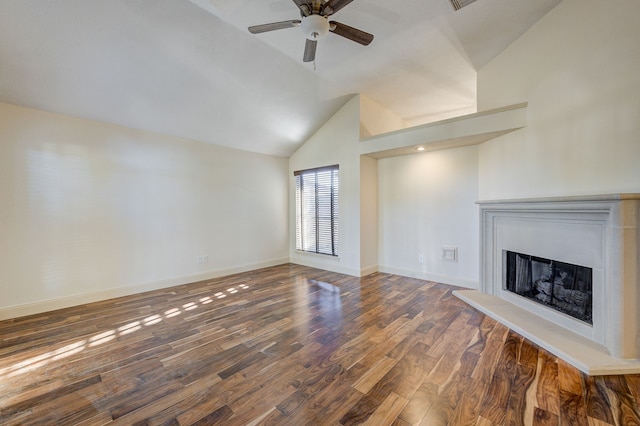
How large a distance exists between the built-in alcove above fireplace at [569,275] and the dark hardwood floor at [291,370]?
179 millimetres

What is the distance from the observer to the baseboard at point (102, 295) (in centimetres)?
306

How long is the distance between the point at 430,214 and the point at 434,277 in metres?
1.07

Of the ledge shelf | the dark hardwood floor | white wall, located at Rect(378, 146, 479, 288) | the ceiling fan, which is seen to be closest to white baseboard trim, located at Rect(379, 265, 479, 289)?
white wall, located at Rect(378, 146, 479, 288)

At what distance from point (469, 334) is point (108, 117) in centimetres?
524

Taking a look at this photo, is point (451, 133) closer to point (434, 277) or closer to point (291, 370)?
point (434, 277)

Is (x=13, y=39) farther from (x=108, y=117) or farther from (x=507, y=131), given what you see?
(x=507, y=131)

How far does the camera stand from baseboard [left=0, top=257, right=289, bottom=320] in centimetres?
306

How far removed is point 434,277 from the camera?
4.28m

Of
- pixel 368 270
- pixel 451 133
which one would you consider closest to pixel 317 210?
pixel 368 270

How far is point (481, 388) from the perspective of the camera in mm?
1765

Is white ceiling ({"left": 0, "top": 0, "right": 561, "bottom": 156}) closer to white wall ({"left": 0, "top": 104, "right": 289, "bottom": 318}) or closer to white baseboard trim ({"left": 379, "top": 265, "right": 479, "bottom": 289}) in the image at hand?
white wall ({"left": 0, "top": 104, "right": 289, "bottom": 318})

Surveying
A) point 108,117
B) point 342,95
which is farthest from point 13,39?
point 342,95

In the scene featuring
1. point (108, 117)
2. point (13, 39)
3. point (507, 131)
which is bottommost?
point (507, 131)

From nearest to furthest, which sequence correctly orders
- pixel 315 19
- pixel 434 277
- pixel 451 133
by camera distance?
pixel 315 19
pixel 451 133
pixel 434 277
